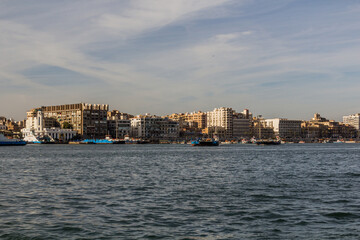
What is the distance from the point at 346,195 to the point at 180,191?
1078cm

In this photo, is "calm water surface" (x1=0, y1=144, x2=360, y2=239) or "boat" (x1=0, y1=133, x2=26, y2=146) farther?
"boat" (x1=0, y1=133, x2=26, y2=146)

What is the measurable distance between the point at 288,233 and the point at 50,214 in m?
11.5

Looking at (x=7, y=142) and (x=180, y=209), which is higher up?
Result: (x=7, y=142)

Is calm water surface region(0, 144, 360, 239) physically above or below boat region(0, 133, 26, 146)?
below

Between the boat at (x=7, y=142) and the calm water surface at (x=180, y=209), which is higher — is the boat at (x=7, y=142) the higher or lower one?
the higher one

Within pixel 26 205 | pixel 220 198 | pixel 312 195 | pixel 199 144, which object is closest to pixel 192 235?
pixel 220 198

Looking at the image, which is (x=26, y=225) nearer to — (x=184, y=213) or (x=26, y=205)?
(x=26, y=205)

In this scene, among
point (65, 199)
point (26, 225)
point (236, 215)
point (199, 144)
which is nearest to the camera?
point (26, 225)

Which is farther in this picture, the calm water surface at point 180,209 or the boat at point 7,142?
the boat at point 7,142

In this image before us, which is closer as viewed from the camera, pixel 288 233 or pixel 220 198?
pixel 288 233

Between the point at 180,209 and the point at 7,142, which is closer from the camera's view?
the point at 180,209

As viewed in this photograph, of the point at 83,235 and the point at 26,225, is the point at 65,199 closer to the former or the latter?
the point at 26,225

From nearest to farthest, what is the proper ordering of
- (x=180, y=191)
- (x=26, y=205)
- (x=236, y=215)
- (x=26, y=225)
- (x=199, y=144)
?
(x=26, y=225)
(x=236, y=215)
(x=26, y=205)
(x=180, y=191)
(x=199, y=144)

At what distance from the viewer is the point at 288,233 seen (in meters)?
17.7
